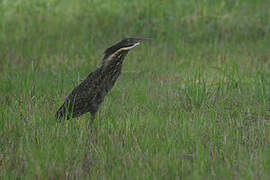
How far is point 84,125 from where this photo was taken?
613cm

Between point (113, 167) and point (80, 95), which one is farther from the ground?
point (80, 95)

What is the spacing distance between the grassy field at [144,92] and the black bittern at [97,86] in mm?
185

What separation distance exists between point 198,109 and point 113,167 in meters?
2.32

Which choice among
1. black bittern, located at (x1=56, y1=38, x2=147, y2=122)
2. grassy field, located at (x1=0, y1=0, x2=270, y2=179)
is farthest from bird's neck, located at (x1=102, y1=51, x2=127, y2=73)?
grassy field, located at (x1=0, y1=0, x2=270, y2=179)

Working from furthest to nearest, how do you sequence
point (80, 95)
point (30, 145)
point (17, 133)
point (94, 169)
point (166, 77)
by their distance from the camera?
point (166, 77) < point (80, 95) < point (17, 133) < point (30, 145) < point (94, 169)

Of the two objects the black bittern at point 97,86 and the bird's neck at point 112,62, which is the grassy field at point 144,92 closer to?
the black bittern at point 97,86

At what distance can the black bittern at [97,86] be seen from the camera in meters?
6.19

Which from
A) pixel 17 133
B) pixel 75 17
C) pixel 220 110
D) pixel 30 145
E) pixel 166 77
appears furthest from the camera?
pixel 75 17

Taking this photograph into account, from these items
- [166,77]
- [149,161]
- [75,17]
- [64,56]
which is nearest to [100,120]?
Answer: [149,161]

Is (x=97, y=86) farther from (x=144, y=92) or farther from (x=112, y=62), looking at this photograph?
(x=144, y=92)

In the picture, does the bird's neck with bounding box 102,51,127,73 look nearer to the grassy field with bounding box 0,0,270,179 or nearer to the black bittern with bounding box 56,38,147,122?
A: the black bittern with bounding box 56,38,147,122

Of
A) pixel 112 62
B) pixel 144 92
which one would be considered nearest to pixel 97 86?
pixel 112 62

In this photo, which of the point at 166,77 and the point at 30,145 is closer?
the point at 30,145

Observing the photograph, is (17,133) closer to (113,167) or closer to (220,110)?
(113,167)
